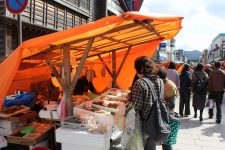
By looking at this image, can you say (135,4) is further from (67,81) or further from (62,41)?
(62,41)

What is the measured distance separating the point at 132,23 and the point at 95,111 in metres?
1.59

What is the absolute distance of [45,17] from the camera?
1554cm

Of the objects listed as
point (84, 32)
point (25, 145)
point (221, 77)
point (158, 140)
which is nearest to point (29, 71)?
point (25, 145)

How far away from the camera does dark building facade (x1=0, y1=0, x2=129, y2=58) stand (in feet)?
40.5

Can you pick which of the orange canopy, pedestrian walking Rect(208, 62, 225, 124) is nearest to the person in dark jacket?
pedestrian walking Rect(208, 62, 225, 124)

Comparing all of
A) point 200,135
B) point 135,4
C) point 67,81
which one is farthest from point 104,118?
point 135,4

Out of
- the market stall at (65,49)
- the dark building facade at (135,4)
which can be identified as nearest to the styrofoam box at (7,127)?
the market stall at (65,49)

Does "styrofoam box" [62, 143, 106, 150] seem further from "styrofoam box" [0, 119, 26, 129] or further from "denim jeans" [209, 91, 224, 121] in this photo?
"denim jeans" [209, 91, 224, 121]

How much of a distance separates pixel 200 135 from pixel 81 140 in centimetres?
458

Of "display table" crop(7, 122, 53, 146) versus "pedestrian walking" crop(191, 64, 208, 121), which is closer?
"display table" crop(7, 122, 53, 146)

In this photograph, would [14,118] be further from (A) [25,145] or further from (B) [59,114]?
(B) [59,114]

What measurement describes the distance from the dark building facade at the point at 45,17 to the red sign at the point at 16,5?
4390 millimetres

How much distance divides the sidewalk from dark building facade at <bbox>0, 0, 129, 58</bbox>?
304 inches

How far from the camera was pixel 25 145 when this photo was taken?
16.9ft
